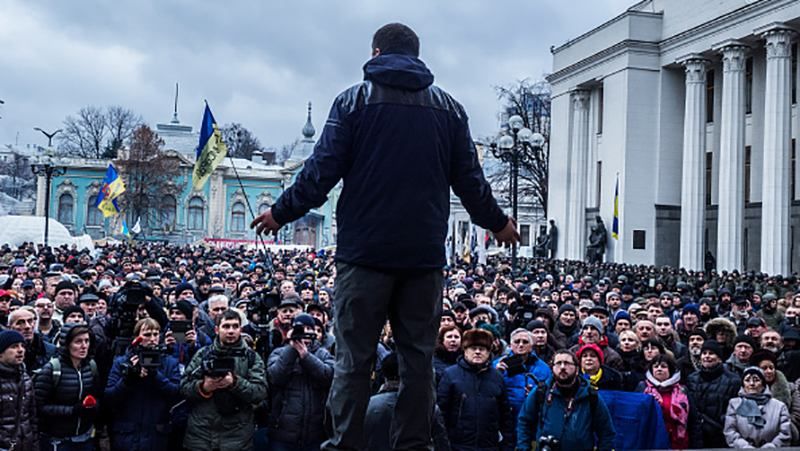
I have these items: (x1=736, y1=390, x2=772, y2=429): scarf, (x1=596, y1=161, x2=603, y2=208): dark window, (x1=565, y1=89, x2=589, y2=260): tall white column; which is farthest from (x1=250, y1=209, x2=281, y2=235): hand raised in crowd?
(x1=565, y1=89, x2=589, y2=260): tall white column

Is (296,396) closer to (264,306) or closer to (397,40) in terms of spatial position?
(264,306)

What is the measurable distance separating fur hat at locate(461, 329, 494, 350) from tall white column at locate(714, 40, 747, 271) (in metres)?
29.8

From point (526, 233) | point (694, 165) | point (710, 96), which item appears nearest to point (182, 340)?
point (694, 165)

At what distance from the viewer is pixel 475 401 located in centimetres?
699

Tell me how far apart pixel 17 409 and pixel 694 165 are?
114 feet

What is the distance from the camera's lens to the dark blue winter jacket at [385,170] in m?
3.83

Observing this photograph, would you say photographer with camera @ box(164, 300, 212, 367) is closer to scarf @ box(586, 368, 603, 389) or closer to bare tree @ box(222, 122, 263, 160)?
scarf @ box(586, 368, 603, 389)

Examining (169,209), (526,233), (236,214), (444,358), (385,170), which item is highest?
(169,209)

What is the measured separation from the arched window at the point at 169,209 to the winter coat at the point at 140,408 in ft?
233

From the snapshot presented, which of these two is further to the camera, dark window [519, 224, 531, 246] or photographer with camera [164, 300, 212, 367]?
dark window [519, 224, 531, 246]

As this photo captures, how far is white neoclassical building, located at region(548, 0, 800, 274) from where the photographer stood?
104 ft

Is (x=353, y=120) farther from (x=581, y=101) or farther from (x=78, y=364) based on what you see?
(x=581, y=101)

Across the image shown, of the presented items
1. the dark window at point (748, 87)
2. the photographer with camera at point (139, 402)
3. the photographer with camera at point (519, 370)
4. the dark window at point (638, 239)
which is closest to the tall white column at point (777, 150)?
the dark window at point (748, 87)

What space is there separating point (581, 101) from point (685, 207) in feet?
31.4
